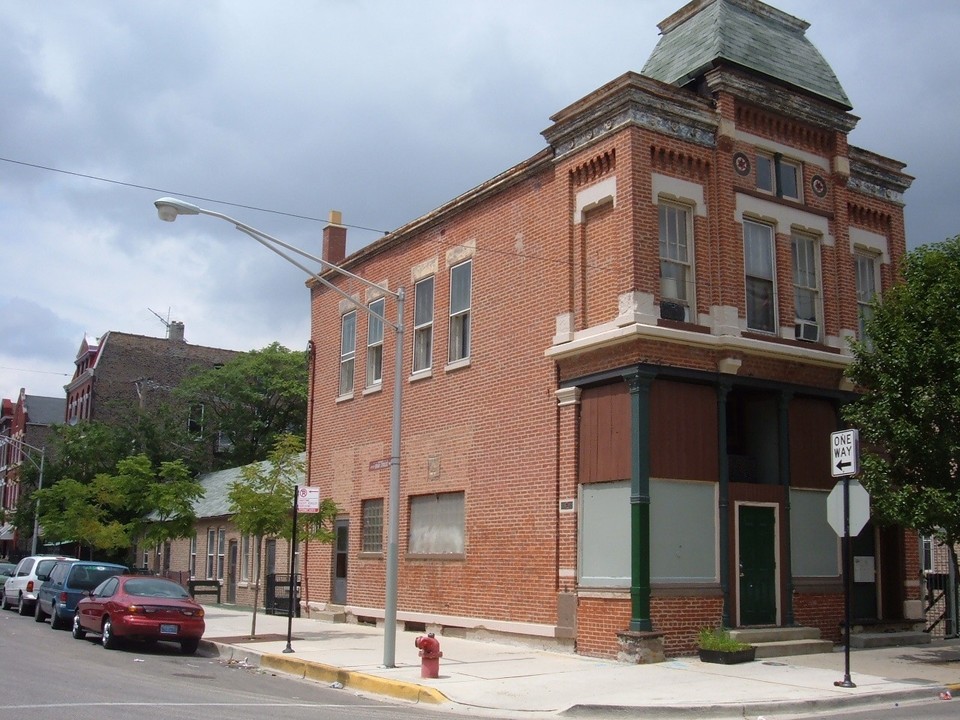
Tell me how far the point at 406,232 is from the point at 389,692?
43.4ft

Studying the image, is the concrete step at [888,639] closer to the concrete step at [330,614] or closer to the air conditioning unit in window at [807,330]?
the air conditioning unit in window at [807,330]

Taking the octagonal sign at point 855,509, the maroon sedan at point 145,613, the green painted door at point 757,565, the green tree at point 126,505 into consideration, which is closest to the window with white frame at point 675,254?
the green painted door at point 757,565

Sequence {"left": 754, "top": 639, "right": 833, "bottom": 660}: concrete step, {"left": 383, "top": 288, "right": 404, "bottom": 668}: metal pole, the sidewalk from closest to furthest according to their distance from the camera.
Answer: the sidewalk
{"left": 383, "top": 288, "right": 404, "bottom": 668}: metal pole
{"left": 754, "top": 639, "right": 833, "bottom": 660}: concrete step

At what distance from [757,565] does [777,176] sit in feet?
24.4

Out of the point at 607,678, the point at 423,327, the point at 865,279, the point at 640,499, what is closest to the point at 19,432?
the point at 423,327

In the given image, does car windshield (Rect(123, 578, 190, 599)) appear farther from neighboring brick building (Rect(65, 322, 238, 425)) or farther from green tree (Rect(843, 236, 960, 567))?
neighboring brick building (Rect(65, 322, 238, 425))

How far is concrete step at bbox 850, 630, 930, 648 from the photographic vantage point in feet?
61.0

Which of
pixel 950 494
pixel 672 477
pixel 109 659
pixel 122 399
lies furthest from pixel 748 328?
pixel 122 399

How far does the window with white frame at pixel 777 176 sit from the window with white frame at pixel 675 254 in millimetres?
2119

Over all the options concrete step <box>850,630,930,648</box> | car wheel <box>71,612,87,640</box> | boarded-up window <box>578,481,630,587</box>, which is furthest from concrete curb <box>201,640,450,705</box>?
concrete step <box>850,630,930,648</box>

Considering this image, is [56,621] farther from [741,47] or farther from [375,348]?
[741,47]

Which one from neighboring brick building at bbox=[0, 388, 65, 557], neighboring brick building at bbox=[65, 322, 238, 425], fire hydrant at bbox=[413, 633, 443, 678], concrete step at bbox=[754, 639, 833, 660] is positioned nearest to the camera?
fire hydrant at bbox=[413, 633, 443, 678]

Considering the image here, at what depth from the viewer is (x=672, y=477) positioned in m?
17.2

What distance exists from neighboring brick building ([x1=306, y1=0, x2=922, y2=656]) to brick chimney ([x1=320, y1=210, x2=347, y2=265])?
7917mm
